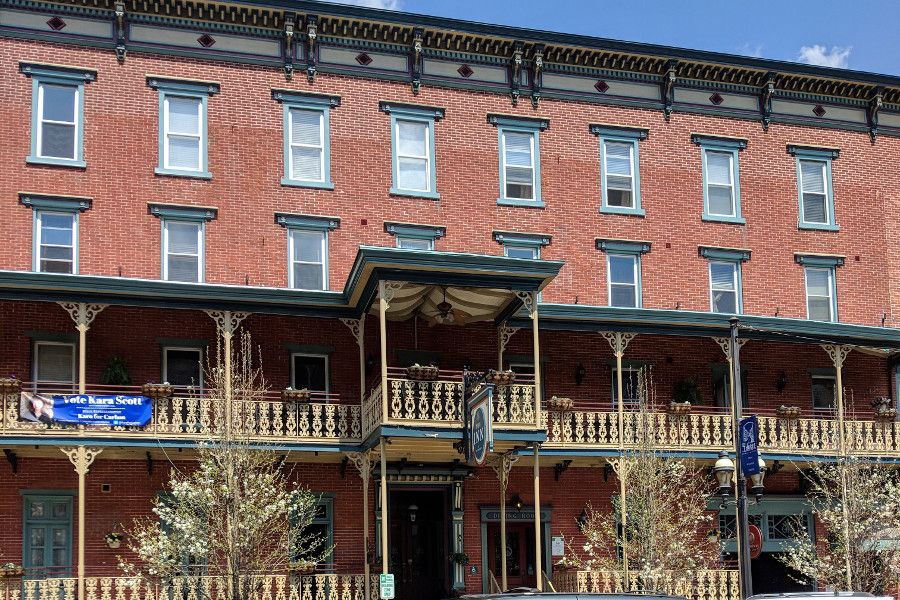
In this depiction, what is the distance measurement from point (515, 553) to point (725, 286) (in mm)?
9957

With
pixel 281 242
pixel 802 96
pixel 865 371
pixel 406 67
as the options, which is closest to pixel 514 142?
pixel 406 67

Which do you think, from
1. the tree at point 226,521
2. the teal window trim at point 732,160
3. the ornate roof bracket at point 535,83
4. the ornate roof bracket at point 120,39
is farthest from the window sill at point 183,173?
the teal window trim at point 732,160

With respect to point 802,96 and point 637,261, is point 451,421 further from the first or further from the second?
point 802,96

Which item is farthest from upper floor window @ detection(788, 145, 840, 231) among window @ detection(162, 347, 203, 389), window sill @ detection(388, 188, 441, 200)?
window @ detection(162, 347, 203, 389)

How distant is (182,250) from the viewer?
30531 millimetres

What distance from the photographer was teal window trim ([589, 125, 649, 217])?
34188mm

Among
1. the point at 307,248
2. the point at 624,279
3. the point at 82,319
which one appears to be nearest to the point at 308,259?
the point at 307,248

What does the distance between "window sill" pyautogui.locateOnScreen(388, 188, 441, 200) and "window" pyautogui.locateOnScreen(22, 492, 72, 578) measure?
36.7 feet

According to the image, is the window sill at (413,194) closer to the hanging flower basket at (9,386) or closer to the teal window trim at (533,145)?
the teal window trim at (533,145)

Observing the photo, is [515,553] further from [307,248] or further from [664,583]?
[307,248]

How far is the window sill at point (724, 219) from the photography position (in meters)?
34.9

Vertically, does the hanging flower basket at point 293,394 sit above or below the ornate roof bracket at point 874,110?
below

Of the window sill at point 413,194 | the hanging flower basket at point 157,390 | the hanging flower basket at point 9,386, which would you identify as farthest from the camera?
the window sill at point 413,194

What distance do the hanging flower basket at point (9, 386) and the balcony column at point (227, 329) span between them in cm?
433
